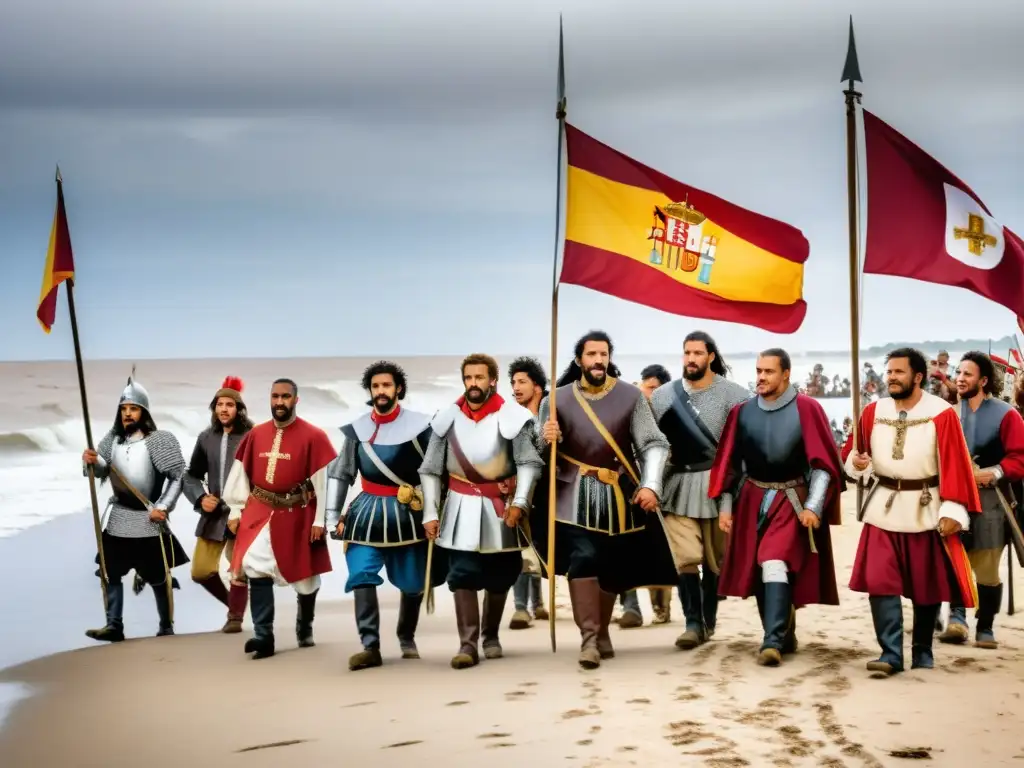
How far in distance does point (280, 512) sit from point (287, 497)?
87 mm

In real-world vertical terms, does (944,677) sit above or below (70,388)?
below

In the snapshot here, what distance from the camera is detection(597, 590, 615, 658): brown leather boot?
7.62 metres

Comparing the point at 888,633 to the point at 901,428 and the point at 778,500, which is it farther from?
the point at 901,428

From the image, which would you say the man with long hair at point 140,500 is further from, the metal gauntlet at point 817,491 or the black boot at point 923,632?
the black boot at point 923,632

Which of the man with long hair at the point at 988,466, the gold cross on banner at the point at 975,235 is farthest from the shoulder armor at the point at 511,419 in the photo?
the man with long hair at the point at 988,466

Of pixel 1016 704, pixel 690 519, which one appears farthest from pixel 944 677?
pixel 690 519

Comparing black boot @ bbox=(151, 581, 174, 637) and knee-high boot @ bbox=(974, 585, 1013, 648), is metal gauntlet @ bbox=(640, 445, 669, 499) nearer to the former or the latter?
knee-high boot @ bbox=(974, 585, 1013, 648)

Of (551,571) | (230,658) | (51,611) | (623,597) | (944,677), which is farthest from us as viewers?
(51,611)

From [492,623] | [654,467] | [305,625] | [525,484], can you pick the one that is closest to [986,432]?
[654,467]

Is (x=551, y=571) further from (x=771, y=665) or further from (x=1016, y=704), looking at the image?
(x=1016, y=704)

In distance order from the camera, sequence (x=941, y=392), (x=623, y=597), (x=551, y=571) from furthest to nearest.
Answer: (x=941, y=392) < (x=623, y=597) < (x=551, y=571)

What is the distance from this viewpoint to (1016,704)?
20.7 ft

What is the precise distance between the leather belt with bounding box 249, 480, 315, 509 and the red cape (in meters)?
2.94

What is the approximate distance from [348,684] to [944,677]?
275 cm
